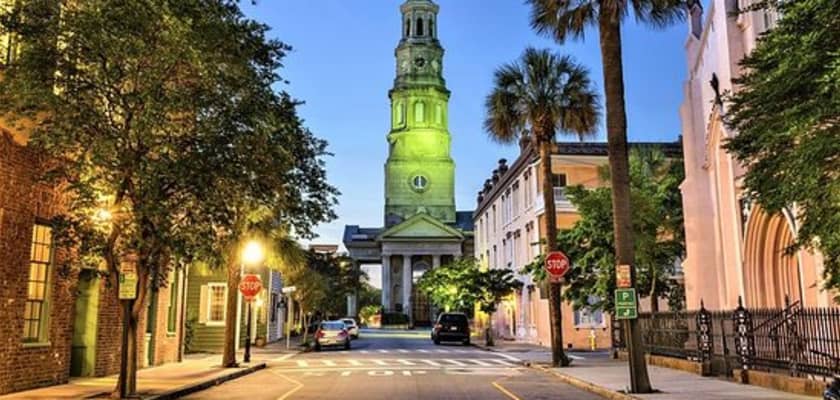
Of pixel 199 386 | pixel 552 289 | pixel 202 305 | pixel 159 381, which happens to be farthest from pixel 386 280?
pixel 199 386

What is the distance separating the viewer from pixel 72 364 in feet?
61.5

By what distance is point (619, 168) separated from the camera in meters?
16.1

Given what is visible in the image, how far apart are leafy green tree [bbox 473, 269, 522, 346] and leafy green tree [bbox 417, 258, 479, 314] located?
277 mm

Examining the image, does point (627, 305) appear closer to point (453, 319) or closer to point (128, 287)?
point (128, 287)

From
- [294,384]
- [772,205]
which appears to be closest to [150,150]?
[294,384]

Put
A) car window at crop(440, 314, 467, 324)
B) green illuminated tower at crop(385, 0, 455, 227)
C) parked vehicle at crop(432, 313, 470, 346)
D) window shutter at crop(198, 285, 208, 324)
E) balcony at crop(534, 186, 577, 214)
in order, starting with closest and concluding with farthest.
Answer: window shutter at crop(198, 285, 208, 324), balcony at crop(534, 186, 577, 214), parked vehicle at crop(432, 313, 470, 346), car window at crop(440, 314, 467, 324), green illuminated tower at crop(385, 0, 455, 227)

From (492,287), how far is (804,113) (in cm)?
3677

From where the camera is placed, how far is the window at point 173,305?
1002 inches

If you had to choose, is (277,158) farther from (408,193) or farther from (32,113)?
(408,193)

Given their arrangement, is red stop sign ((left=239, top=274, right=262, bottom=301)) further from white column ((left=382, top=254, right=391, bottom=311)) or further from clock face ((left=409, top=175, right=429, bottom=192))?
clock face ((left=409, top=175, right=429, bottom=192))

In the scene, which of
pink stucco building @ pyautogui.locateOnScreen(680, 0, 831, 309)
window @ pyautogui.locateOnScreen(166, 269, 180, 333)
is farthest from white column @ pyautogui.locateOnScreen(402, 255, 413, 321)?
pink stucco building @ pyautogui.locateOnScreen(680, 0, 831, 309)

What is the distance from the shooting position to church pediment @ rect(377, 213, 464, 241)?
93500 millimetres

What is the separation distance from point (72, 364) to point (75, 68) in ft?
27.9

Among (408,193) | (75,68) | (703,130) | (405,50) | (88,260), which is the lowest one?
(88,260)
